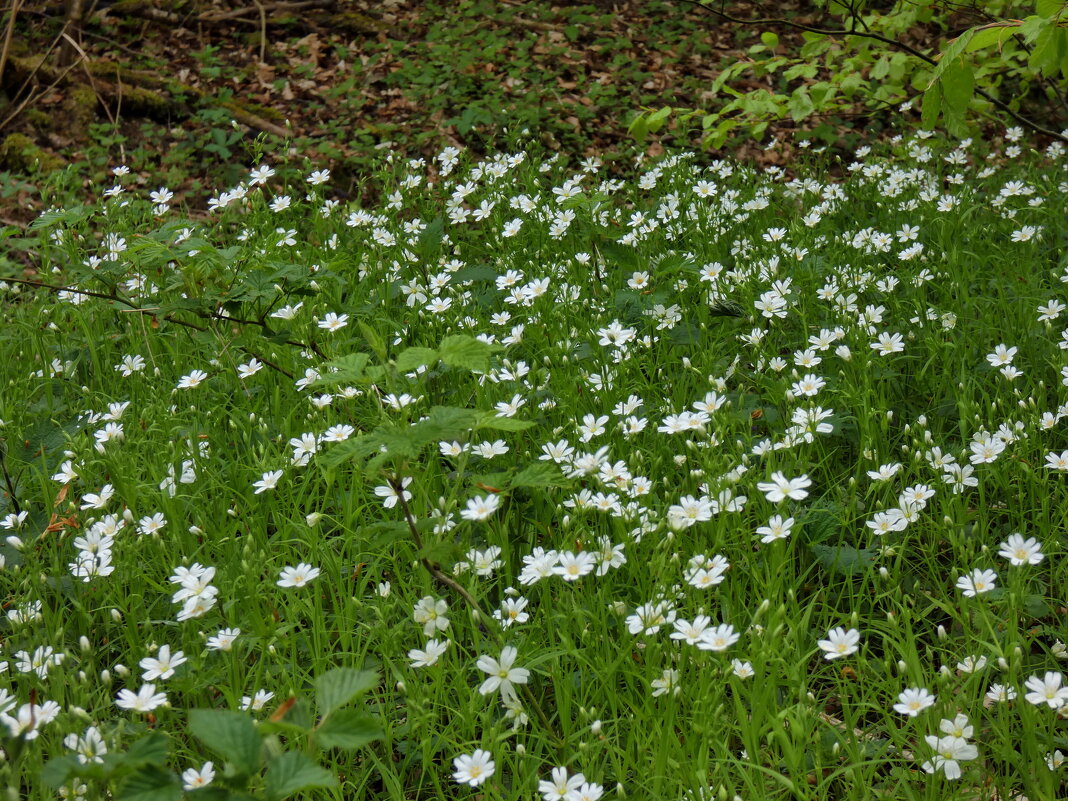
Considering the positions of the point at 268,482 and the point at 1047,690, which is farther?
the point at 268,482

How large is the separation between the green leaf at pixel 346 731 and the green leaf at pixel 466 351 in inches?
31.8

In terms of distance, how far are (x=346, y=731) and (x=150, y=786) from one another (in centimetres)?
28

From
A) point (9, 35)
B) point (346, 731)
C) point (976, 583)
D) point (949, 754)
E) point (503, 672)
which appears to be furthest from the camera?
point (9, 35)

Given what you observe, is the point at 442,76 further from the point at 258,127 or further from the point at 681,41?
the point at 681,41

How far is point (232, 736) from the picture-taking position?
1345 millimetres

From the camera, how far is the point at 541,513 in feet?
8.71

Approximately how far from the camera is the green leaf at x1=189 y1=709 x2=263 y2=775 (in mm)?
1312

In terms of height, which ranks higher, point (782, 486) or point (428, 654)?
point (782, 486)

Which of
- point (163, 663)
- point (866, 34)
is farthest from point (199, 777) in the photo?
point (866, 34)

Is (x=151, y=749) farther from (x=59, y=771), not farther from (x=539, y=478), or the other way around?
(x=539, y=478)

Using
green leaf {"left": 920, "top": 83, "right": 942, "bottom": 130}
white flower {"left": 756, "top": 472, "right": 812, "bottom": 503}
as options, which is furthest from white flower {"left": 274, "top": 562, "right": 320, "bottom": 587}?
green leaf {"left": 920, "top": 83, "right": 942, "bottom": 130}

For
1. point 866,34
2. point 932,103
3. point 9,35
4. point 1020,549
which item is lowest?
point 9,35

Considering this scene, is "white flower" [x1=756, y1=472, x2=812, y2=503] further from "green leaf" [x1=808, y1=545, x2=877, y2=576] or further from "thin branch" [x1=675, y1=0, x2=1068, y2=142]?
"thin branch" [x1=675, y1=0, x2=1068, y2=142]

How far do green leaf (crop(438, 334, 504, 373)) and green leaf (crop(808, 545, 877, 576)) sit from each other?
1.01 meters
